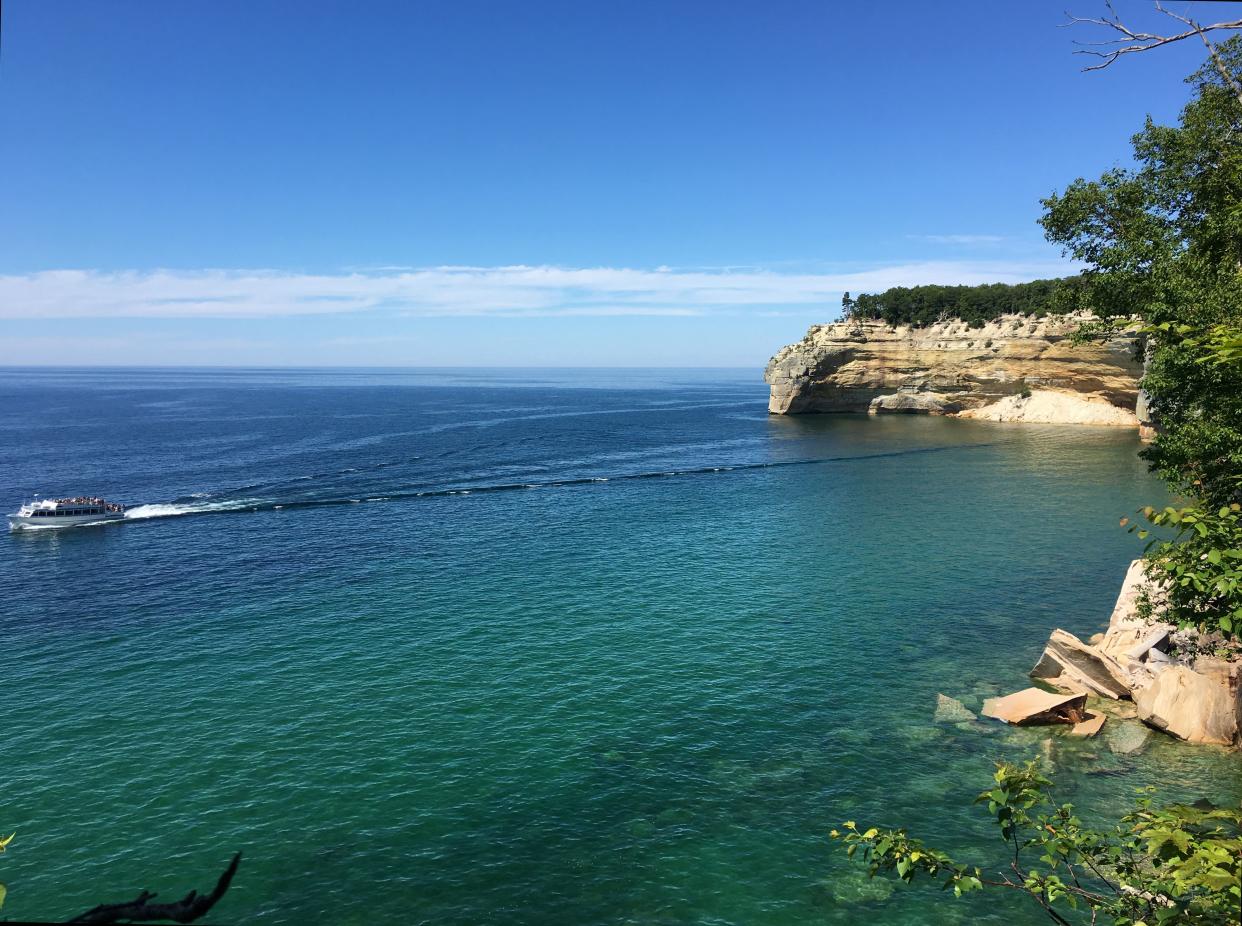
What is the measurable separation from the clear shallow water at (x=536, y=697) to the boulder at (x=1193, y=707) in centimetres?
92

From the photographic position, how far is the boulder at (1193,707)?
31359 mm

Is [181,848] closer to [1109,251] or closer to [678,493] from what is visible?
[1109,251]

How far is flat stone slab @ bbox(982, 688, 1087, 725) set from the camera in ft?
110

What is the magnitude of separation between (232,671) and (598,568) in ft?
88.6

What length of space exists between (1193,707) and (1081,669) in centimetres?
523

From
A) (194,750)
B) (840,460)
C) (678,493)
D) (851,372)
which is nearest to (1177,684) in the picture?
(194,750)

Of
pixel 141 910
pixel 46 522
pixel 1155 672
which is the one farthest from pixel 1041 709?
pixel 46 522

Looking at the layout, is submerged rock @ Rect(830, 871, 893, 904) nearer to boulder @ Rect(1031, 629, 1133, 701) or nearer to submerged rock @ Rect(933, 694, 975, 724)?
submerged rock @ Rect(933, 694, 975, 724)

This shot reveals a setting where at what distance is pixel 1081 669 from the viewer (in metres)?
36.8

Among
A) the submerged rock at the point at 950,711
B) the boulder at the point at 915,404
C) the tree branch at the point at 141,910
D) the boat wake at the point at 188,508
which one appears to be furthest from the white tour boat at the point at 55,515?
the boulder at the point at 915,404

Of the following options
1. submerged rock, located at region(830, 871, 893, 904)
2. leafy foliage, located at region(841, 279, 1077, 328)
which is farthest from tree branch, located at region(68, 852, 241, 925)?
leafy foliage, located at region(841, 279, 1077, 328)

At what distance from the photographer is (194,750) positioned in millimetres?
32781

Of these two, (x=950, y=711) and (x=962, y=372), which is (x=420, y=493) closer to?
(x=950, y=711)

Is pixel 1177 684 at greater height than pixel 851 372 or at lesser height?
lesser
